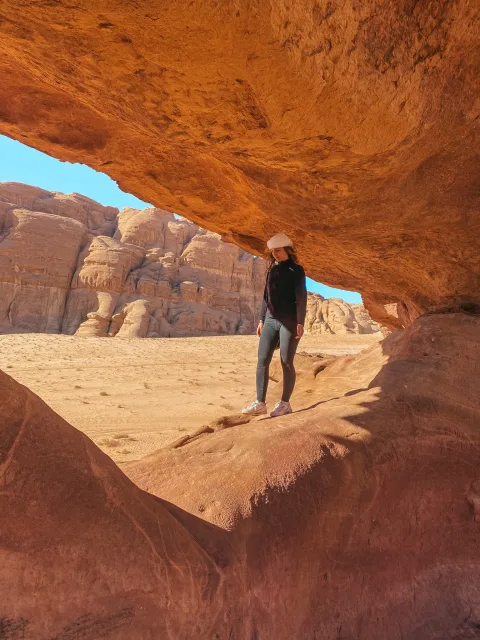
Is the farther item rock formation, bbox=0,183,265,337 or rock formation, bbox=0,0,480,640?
rock formation, bbox=0,183,265,337

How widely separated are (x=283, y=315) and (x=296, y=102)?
5.13ft

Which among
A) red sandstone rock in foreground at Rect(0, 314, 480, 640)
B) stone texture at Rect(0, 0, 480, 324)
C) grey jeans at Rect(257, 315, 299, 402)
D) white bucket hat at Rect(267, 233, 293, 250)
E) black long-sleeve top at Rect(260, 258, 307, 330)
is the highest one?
stone texture at Rect(0, 0, 480, 324)

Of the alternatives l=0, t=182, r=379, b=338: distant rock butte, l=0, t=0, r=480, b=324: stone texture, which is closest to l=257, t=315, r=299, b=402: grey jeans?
l=0, t=0, r=480, b=324: stone texture

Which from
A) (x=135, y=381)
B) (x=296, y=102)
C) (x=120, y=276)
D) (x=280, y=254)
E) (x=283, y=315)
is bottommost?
(x=135, y=381)

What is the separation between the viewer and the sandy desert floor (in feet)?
16.1

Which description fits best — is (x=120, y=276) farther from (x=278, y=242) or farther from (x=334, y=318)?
(x=278, y=242)

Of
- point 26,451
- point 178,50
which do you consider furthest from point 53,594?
point 178,50

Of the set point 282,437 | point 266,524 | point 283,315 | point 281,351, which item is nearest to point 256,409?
point 281,351

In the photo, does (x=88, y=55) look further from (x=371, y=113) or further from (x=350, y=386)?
(x=350, y=386)

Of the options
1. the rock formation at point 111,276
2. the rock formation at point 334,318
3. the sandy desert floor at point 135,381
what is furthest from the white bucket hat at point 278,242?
the rock formation at point 334,318

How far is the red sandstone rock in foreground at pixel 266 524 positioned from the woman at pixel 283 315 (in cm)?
60

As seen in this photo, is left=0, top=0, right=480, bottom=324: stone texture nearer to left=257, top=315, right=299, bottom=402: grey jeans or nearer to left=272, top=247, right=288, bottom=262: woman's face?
left=272, top=247, right=288, bottom=262: woman's face

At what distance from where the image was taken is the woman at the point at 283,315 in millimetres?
3225

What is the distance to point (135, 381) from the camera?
9023mm
